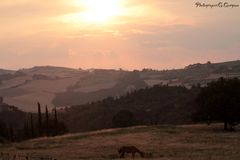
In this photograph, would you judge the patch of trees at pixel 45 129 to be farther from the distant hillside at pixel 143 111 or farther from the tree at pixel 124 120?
the distant hillside at pixel 143 111

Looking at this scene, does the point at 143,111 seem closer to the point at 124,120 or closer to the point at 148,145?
the point at 124,120

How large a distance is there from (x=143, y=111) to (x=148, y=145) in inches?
4516

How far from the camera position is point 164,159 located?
43.0 meters

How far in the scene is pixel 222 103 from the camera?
91.6m

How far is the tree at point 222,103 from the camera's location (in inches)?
3588

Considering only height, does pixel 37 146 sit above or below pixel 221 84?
below

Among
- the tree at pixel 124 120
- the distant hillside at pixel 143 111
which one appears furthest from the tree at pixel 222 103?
the distant hillside at pixel 143 111

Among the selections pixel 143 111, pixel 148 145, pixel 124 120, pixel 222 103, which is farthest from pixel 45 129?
pixel 143 111

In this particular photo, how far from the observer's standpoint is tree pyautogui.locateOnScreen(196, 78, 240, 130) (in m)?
91.1

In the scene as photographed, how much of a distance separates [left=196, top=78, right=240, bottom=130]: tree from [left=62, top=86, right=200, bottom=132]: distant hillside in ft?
176

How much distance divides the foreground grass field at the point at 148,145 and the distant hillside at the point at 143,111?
69.0m

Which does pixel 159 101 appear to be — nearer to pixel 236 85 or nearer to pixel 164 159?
pixel 236 85

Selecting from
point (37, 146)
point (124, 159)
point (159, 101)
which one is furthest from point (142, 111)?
point (124, 159)

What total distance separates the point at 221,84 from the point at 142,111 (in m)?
82.4
